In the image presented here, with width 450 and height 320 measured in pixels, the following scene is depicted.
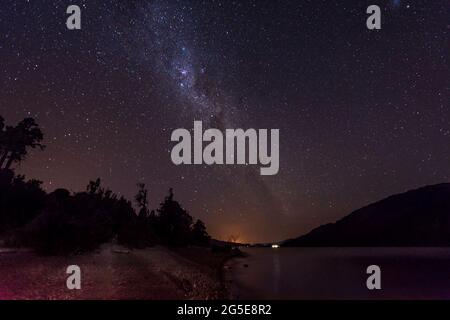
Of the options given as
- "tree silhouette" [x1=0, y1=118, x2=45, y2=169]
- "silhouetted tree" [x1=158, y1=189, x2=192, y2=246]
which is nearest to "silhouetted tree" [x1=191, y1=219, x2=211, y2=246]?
"silhouetted tree" [x1=158, y1=189, x2=192, y2=246]

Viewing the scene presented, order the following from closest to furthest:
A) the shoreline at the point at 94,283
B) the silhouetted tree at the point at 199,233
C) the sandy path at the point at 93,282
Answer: the shoreline at the point at 94,283 < the sandy path at the point at 93,282 < the silhouetted tree at the point at 199,233

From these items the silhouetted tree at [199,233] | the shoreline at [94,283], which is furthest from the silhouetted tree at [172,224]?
the shoreline at [94,283]

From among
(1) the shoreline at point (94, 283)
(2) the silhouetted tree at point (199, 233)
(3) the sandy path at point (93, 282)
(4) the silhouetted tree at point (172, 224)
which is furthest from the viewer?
(2) the silhouetted tree at point (199, 233)

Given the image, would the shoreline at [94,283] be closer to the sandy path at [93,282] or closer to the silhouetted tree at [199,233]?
the sandy path at [93,282]

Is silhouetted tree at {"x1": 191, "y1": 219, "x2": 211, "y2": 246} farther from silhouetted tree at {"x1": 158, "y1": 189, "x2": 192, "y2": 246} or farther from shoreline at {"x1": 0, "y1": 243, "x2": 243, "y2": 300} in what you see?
shoreline at {"x1": 0, "y1": 243, "x2": 243, "y2": 300}

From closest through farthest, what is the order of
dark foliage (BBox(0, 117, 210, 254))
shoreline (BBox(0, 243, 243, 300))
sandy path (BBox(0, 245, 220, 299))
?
1. shoreline (BBox(0, 243, 243, 300))
2. sandy path (BBox(0, 245, 220, 299))
3. dark foliage (BBox(0, 117, 210, 254))

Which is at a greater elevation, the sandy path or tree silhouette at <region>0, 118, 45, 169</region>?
tree silhouette at <region>0, 118, 45, 169</region>

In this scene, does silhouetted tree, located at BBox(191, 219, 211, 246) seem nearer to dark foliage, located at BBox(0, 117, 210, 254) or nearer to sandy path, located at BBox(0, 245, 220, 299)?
dark foliage, located at BBox(0, 117, 210, 254)

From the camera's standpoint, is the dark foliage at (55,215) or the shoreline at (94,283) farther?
the dark foliage at (55,215)

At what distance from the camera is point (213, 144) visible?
57.9 ft

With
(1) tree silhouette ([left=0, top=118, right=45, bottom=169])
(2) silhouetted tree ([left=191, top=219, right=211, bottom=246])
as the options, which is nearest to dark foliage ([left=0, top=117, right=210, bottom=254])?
(1) tree silhouette ([left=0, top=118, right=45, bottom=169])

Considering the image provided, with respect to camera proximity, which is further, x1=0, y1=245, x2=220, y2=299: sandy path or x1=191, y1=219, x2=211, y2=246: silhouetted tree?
x1=191, y1=219, x2=211, y2=246: silhouetted tree

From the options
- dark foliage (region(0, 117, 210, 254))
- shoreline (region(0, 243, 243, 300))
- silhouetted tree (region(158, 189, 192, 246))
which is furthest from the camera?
silhouetted tree (region(158, 189, 192, 246))
